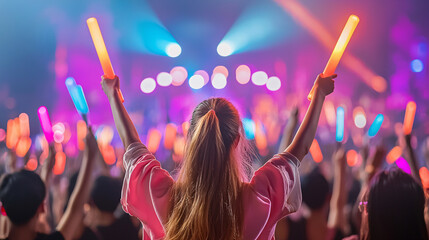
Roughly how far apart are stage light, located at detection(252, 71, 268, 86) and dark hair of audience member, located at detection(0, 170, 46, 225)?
11944mm

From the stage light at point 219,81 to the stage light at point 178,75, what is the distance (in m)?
0.86

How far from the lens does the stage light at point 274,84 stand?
1407 cm

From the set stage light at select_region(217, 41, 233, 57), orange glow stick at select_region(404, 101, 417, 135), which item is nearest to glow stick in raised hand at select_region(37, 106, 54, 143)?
orange glow stick at select_region(404, 101, 417, 135)

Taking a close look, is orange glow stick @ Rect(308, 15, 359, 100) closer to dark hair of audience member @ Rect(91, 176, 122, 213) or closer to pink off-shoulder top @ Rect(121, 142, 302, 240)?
pink off-shoulder top @ Rect(121, 142, 302, 240)

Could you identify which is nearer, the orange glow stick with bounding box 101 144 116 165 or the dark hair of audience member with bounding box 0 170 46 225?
the dark hair of audience member with bounding box 0 170 46 225

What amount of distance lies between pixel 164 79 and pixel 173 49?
1.97 meters

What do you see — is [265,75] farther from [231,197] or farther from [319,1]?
[231,197]

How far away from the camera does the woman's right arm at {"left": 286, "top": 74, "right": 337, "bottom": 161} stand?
4.61ft

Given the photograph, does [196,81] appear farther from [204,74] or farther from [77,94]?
[77,94]

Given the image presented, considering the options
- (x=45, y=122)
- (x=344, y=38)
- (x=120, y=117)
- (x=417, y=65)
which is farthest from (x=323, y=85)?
(x=417, y=65)

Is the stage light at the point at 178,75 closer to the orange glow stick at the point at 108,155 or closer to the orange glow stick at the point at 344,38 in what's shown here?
the orange glow stick at the point at 108,155

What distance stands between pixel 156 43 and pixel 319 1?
4068 mm

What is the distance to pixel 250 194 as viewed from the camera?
1.29 m

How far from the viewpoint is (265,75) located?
13695 mm
